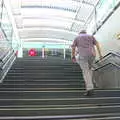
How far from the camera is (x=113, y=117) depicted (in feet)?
15.3

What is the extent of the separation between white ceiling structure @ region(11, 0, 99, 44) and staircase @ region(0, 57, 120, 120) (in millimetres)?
5494

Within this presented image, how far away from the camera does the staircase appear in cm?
479

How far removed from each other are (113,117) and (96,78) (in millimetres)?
4873

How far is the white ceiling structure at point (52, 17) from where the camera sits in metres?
14.8

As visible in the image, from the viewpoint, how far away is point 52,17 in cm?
1783

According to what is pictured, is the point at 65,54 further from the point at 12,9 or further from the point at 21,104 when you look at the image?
the point at 21,104

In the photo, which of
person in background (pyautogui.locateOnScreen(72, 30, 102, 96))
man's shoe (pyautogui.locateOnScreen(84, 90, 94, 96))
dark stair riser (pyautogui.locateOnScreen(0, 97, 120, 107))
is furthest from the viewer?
person in background (pyautogui.locateOnScreen(72, 30, 102, 96))

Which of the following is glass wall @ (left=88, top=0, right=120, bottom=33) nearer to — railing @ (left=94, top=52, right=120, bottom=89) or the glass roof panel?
railing @ (left=94, top=52, right=120, bottom=89)

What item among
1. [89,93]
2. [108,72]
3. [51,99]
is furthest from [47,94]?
[108,72]

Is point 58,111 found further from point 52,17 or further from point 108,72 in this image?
point 52,17

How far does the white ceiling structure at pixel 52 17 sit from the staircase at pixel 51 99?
549 cm

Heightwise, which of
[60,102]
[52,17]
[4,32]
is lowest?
[60,102]

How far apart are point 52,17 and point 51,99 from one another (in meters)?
12.6

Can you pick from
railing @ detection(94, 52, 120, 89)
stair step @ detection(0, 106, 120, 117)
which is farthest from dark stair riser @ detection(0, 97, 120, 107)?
railing @ detection(94, 52, 120, 89)
